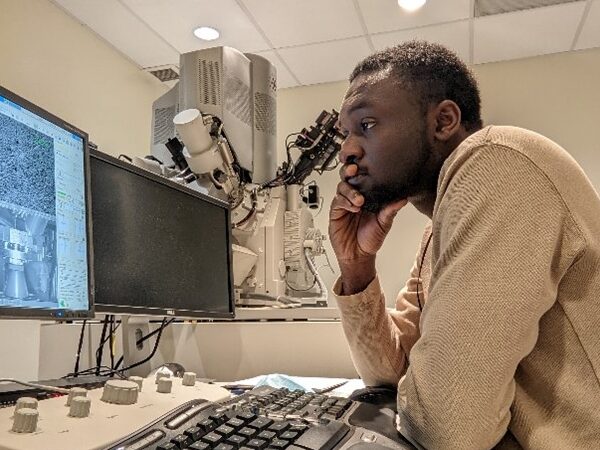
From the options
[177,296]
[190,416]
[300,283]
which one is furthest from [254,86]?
[190,416]

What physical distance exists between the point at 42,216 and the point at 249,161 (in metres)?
1.13

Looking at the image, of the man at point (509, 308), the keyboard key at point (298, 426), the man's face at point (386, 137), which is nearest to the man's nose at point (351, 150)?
the man's face at point (386, 137)

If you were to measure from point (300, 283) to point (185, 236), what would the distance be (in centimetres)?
92

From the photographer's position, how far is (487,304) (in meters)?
0.59

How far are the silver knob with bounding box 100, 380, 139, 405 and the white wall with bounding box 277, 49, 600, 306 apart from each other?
269 cm

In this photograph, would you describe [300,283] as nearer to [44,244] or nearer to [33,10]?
[44,244]

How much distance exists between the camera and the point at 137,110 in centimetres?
381

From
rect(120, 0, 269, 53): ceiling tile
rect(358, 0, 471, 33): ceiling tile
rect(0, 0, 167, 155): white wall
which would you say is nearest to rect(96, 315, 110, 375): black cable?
rect(0, 0, 167, 155): white wall

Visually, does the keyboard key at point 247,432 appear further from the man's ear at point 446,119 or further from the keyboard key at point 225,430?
the man's ear at point 446,119

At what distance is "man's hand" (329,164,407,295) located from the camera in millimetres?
1095

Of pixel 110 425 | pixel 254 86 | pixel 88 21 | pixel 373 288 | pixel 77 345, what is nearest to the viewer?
pixel 110 425

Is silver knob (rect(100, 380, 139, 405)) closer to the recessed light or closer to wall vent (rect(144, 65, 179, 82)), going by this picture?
the recessed light

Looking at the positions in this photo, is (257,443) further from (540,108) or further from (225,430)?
(540,108)

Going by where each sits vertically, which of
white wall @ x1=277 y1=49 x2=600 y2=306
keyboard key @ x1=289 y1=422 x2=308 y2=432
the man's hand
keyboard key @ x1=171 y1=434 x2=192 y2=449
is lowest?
keyboard key @ x1=289 y1=422 x2=308 y2=432
